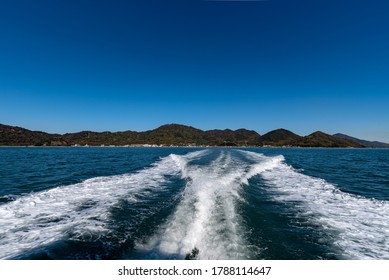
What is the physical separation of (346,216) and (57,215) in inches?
508

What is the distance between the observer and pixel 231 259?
5.64 metres

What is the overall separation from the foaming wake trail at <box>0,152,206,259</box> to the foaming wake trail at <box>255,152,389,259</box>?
27.6 feet

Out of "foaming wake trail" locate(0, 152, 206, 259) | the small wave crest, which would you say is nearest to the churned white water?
"foaming wake trail" locate(0, 152, 206, 259)

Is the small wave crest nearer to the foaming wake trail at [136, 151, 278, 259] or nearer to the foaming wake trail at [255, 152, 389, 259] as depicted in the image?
the foaming wake trail at [255, 152, 389, 259]

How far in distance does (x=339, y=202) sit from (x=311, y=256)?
7036mm

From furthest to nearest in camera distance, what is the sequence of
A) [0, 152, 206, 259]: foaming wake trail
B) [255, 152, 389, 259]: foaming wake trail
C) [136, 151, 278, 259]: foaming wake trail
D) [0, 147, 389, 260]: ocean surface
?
[0, 152, 206, 259]: foaming wake trail, [255, 152, 389, 259]: foaming wake trail, [0, 147, 389, 260]: ocean surface, [136, 151, 278, 259]: foaming wake trail

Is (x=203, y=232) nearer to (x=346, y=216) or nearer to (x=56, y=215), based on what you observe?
(x=56, y=215)

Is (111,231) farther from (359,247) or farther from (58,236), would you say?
(359,247)

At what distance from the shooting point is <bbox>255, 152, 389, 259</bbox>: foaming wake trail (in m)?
6.58

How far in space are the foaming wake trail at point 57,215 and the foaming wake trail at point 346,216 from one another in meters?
8.41

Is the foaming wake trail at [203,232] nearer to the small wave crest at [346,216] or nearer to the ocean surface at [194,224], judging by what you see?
the ocean surface at [194,224]

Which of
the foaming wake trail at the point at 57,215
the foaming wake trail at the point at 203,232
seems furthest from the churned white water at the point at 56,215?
the foaming wake trail at the point at 203,232

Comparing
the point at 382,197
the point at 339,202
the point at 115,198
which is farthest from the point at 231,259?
the point at 382,197

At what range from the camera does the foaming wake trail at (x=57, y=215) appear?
6.79 meters
